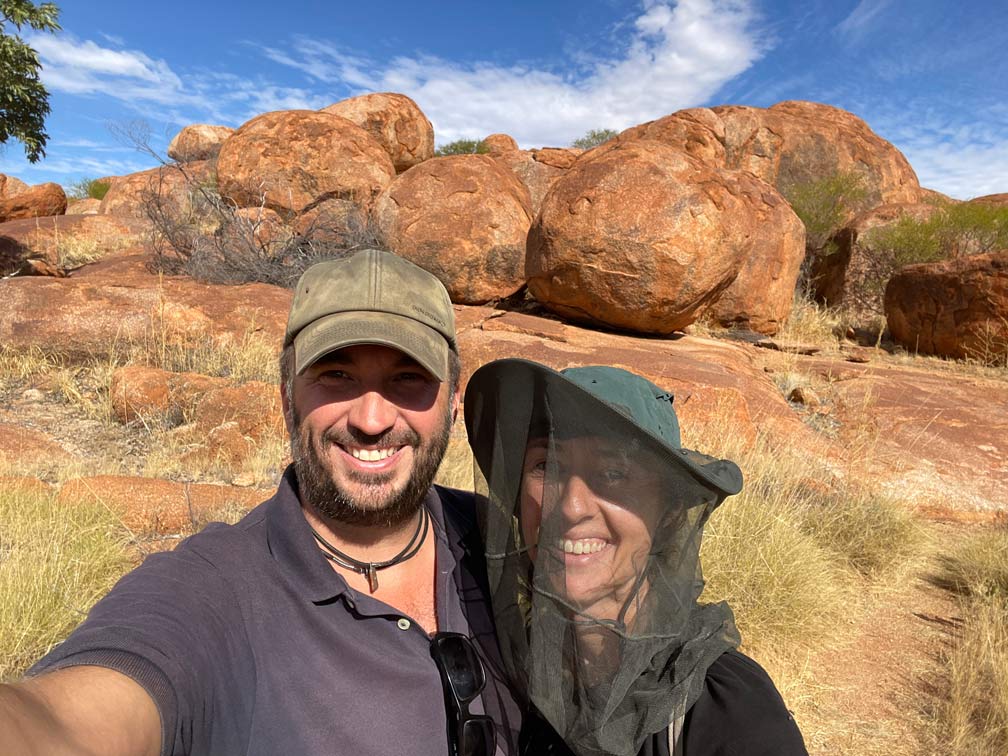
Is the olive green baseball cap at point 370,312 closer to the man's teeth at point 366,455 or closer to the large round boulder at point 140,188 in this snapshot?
the man's teeth at point 366,455

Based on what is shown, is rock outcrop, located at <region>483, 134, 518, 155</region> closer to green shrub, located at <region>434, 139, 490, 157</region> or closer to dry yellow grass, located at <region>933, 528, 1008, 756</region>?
green shrub, located at <region>434, 139, 490, 157</region>

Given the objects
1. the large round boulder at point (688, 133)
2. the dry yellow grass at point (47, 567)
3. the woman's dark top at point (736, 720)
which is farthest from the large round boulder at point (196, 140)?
the woman's dark top at point (736, 720)

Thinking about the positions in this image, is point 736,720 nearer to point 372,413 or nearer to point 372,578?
point 372,578

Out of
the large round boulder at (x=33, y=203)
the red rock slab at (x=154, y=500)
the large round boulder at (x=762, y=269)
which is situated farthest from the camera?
the large round boulder at (x=33, y=203)

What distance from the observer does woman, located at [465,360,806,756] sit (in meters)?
1.17

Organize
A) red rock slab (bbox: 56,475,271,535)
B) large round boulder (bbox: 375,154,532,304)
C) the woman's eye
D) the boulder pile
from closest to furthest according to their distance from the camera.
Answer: the woman's eye < red rock slab (bbox: 56,475,271,535) < the boulder pile < large round boulder (bbox: 375,154,532,304)

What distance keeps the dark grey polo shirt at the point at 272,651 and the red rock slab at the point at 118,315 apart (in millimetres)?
5575

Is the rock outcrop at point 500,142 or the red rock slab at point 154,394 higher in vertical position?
the rock outcrop at point 500,142

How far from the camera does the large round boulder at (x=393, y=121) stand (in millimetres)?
19828

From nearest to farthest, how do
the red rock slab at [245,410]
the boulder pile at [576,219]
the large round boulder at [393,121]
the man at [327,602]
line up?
1. the man at [327,602]
2. the red rock slab at [245,410]
3. the boulder pile at [576,219]
4. the large round boulder at [393,121]

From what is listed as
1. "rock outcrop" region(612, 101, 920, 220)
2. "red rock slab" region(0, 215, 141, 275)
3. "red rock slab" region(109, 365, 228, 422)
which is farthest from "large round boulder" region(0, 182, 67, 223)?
"rock outcrop" region(612, 101, 920, 220)

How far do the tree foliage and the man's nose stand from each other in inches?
519

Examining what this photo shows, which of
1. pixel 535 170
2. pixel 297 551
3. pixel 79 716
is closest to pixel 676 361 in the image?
pixel 297 551

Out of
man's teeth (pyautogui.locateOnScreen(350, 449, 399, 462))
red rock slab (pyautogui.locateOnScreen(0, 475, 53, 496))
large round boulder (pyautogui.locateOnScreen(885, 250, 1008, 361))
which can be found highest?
large round boulder (pyautogui.locateOnScreen(885, 250, 1008, 361))
